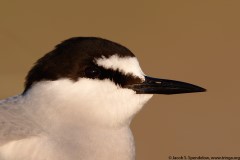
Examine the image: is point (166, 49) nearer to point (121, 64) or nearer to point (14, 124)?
point (121, 64)

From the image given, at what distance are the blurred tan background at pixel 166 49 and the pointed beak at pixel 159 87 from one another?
387cm

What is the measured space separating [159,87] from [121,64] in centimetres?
36

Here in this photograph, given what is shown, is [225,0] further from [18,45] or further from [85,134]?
[85,134]

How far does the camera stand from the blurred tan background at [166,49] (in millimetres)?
8805

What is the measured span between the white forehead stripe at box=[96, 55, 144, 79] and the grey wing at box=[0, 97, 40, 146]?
601 millimetres

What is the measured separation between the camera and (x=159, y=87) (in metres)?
4.34

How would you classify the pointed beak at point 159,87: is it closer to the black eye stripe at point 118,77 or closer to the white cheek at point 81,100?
the black eye stripe at point 118,77

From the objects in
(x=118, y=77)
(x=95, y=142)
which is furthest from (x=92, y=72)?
(x=95, y=142)

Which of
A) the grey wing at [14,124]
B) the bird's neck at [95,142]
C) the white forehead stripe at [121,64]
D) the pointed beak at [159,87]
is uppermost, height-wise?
the white forehead stripe at [121,64]

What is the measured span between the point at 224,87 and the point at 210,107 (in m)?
0.59

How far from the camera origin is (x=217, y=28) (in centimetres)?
1126

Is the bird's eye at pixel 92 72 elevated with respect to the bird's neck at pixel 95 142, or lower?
elevated

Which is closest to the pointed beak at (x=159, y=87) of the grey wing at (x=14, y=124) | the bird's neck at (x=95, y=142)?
the bird's neck at (x=95, y=142)

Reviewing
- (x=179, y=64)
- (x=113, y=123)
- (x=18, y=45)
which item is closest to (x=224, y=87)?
(x=179, y=64)
